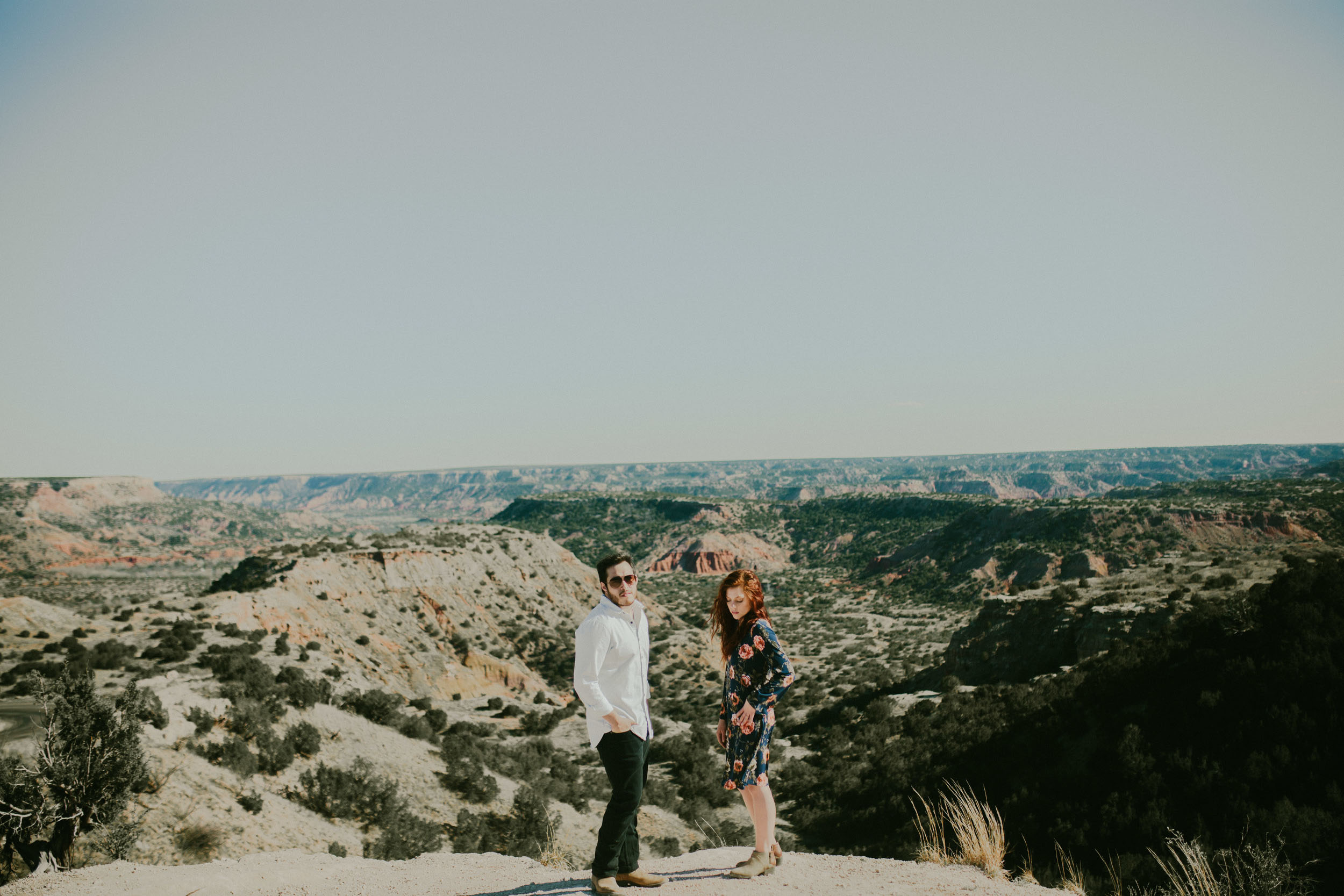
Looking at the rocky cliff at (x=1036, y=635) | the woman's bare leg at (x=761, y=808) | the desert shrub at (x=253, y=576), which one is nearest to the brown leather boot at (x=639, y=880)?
the woman's bare leg at (x=761, y=808)

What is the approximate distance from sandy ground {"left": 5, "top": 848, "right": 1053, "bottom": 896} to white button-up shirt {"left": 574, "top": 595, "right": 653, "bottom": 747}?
1699 mm

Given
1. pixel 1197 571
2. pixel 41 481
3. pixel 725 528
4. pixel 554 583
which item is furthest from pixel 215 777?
pixel 41 481

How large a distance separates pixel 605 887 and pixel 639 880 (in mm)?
352

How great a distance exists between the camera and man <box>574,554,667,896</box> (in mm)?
4711

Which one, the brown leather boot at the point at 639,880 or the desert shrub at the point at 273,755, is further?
the desert shrub at the point at 273,755

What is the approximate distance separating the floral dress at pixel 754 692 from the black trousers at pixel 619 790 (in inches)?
31.7

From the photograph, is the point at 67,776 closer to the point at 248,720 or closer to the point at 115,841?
the point at 115,841

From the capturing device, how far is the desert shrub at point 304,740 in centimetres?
1260

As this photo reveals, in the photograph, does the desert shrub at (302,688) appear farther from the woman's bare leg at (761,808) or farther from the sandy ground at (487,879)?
the woman's bare leg at (761,808)

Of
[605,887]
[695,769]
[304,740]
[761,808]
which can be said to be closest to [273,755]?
[304,740]

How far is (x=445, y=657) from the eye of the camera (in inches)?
1182

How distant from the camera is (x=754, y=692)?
17.3 feet

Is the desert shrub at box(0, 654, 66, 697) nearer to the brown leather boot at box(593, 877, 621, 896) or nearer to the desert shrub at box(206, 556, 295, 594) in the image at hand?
the desert shrub at box(206, 556, 295, 594)

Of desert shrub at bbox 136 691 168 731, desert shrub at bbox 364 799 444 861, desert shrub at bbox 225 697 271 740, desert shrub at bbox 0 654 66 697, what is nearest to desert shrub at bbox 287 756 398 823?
desert shrub at bbox 364 799 444 861
